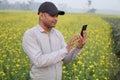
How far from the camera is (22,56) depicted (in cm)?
713

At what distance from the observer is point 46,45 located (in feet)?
9.75

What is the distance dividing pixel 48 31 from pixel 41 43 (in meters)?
0.14

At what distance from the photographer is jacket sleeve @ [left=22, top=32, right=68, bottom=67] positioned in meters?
2.83

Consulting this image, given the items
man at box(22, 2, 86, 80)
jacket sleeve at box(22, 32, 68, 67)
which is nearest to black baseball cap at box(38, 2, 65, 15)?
man at box(22, 2, 86, 80)

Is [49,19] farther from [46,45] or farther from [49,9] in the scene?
[46,45]

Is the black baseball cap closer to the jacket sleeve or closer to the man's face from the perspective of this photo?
the man's face

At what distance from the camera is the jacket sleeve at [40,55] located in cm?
283

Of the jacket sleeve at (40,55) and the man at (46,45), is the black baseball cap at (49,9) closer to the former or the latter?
the man at (46,45)

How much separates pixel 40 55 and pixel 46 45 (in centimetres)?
14

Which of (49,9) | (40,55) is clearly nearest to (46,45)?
(40,55)

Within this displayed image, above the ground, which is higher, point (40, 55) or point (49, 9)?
point (49, 9)

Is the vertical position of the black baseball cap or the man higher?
the black baseball cap

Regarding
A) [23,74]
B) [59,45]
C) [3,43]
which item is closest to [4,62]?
[23,74]

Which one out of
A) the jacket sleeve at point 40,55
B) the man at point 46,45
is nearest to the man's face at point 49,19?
the man at point 46,45
